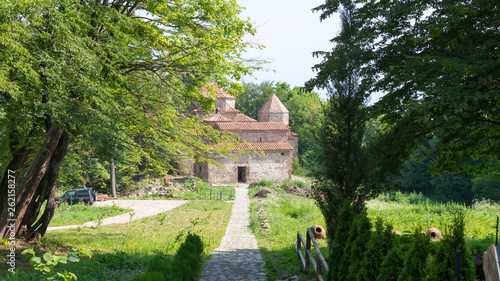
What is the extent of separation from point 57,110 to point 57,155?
9.30 feet

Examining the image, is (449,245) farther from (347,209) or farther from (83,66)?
(83,66)

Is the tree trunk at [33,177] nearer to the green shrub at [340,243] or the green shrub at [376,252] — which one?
the green shrub at [340,243]

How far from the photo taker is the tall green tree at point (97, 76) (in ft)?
23.7

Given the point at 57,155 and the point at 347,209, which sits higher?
the point at 57,155

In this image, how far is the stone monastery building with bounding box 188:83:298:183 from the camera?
34812 millimetres

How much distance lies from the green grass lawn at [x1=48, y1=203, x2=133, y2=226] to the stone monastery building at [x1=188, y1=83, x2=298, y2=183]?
45.8ft

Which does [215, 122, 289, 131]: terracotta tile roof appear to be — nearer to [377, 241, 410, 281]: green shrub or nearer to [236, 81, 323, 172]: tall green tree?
[236, 81, 323, 172]: tall green tree

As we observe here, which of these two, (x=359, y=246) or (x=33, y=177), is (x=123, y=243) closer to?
(x=33, y=177)

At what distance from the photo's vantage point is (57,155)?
31.3 feet

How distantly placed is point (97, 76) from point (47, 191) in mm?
3643

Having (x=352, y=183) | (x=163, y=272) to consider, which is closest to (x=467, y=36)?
(x=352, y=183)

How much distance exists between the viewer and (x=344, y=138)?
7656 mm

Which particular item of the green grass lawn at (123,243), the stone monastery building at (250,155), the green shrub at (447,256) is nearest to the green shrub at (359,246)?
the green shrub at (447,256)

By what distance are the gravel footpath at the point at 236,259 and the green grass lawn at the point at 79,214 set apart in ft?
19.6
